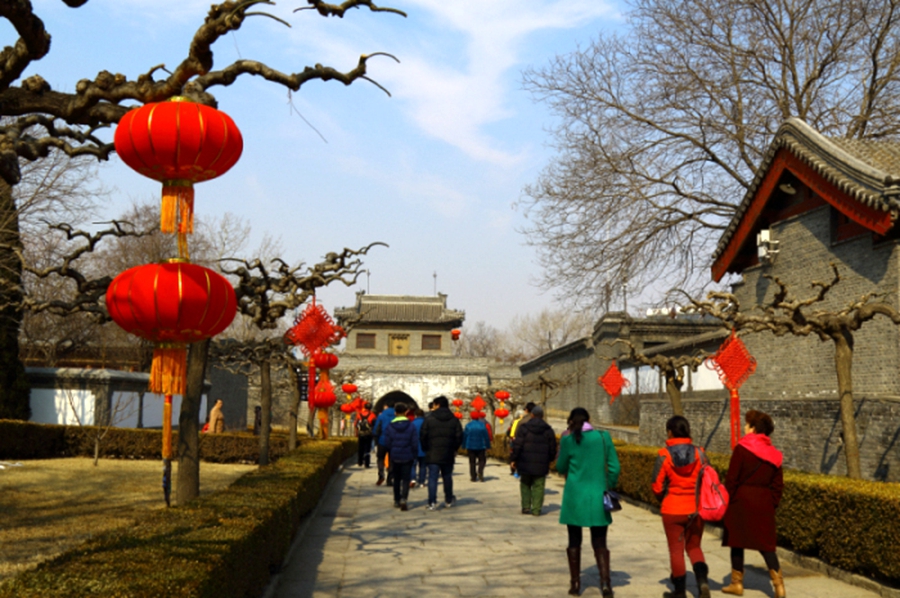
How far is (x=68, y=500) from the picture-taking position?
1164 cm

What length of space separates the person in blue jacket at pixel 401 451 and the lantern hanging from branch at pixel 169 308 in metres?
6.37

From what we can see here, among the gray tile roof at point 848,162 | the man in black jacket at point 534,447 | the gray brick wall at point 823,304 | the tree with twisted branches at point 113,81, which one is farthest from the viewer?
the gray brick wall at point 823,304

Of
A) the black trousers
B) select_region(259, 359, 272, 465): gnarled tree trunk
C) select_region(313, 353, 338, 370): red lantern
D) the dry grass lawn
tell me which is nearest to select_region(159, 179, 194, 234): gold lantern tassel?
the dry grass lawn

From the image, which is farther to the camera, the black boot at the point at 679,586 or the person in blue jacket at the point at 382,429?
the person in blue jacket at the point at 382,429

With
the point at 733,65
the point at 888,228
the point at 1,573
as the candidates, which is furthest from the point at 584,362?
the point at 1,573

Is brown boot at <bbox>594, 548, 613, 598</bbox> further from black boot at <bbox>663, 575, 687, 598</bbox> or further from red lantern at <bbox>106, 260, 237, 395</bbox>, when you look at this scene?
red lantern at <bbox>106, 260, 237, 395</bbox>

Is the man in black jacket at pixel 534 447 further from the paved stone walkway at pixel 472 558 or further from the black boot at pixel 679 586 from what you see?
the black boot at pixel 679 586

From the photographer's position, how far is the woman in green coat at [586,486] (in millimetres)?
6496

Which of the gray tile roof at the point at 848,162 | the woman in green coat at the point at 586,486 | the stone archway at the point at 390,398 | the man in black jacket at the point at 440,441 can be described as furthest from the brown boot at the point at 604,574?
the stone archway at the point at 390,398

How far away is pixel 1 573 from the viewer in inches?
266

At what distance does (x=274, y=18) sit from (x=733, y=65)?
54.0ft

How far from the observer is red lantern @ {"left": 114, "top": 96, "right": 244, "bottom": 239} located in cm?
544

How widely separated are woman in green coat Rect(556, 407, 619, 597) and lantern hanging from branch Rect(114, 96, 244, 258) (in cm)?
329

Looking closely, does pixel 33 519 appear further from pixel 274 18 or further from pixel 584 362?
pixel 584 362
